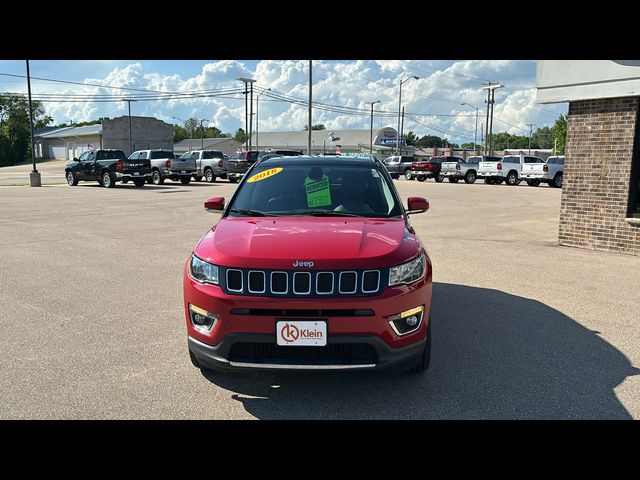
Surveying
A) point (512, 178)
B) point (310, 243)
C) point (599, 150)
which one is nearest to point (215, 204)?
point (310, 243)

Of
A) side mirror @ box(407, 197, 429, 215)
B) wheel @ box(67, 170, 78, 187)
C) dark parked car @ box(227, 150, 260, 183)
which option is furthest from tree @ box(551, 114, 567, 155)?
side mirror @ box(407, 197, 429, 215)

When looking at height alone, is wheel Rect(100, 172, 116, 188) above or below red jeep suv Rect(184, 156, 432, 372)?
below

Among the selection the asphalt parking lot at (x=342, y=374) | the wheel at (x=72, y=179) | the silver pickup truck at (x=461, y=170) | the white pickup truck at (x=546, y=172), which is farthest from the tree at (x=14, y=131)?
the asphalt parking lot at (x=342, y=374)

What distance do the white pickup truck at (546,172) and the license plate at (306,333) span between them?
32.1 meters

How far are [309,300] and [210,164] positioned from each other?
3180cm

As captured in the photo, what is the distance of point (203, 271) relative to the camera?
3.80 meters

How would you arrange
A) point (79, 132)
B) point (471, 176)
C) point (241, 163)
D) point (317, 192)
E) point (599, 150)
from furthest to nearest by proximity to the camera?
point (79, 132) → point (471, 176) → point (241, 163) → point (599, 150) → point (317, 192)

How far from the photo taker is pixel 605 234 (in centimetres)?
998

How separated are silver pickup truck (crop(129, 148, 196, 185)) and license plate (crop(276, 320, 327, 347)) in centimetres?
Result: 2894

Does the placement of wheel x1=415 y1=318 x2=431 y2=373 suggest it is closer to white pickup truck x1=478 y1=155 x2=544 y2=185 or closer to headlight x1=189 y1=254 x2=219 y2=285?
headlight x1=189 y1=254 x2=219 y2=285

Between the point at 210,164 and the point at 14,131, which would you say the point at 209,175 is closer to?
the point at 210,164

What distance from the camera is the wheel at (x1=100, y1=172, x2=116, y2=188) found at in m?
28.4

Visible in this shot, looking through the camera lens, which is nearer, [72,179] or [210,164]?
[72,179]
